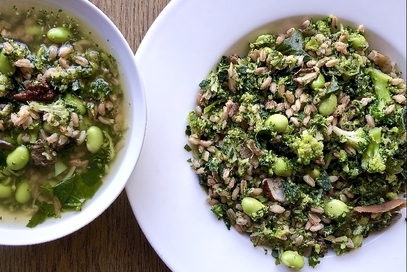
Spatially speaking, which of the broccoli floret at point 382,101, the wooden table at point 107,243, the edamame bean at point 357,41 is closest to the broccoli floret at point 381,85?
the broccoli floret at point 382,101

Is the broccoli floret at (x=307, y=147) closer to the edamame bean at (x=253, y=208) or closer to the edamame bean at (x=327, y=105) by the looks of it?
the edamame bean at (x=327, y=105)

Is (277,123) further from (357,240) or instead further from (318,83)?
(357,240)

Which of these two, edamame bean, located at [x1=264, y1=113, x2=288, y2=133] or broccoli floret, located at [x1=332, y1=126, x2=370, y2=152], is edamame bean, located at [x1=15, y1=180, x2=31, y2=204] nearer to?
edamame bean, located at [x1=264, y1=113, x2=288, y2=133]

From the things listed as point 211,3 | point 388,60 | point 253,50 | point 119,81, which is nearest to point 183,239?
point 119,81

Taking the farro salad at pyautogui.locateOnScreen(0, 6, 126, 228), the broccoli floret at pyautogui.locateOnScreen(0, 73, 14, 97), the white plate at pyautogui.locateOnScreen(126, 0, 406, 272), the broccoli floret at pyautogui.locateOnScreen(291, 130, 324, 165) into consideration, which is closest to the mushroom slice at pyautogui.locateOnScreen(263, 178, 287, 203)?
the broccoli floret at pyautogui.locateOnScreen(291, 130, 324, 165)

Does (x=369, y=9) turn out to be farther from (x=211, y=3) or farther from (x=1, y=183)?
(x=1, y=183)

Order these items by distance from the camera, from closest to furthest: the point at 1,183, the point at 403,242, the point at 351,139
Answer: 1. the point at 1,183
2. the point at 351,139
3. the point at 403,242
